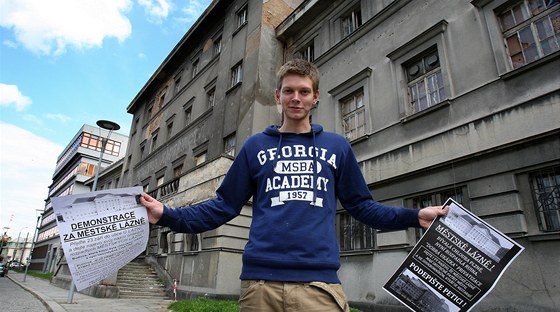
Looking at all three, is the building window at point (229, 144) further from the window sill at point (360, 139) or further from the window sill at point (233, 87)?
the window sill at point (360, 139)

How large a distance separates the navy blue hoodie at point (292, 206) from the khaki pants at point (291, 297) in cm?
4

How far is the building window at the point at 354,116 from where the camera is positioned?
1106 centimetres

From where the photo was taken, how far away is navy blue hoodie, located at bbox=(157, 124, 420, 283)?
5.81ft

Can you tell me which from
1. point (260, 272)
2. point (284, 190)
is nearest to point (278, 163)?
point (284, 190)

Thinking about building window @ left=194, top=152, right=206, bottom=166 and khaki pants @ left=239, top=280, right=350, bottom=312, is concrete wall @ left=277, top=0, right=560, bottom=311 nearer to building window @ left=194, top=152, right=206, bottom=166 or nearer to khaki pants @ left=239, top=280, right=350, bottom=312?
khaki pants @ left=239, top=280, right=350, bottom=312

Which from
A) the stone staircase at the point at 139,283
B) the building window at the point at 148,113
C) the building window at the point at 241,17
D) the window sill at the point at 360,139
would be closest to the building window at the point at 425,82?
the window sill at the point at 360,139

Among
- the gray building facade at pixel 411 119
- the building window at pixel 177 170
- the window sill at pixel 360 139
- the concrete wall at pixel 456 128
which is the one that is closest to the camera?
the concrete wall at pixel 456 128

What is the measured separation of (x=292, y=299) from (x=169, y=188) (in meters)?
16.3

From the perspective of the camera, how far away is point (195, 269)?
13.2 m

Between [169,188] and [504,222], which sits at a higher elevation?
[169,188]

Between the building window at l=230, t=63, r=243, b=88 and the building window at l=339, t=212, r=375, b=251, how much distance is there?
30.1ft

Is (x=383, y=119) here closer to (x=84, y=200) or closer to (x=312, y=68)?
(x=312, y=68)

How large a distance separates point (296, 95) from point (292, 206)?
677mm

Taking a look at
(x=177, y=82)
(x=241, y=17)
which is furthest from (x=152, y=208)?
(x=177, y=82)
